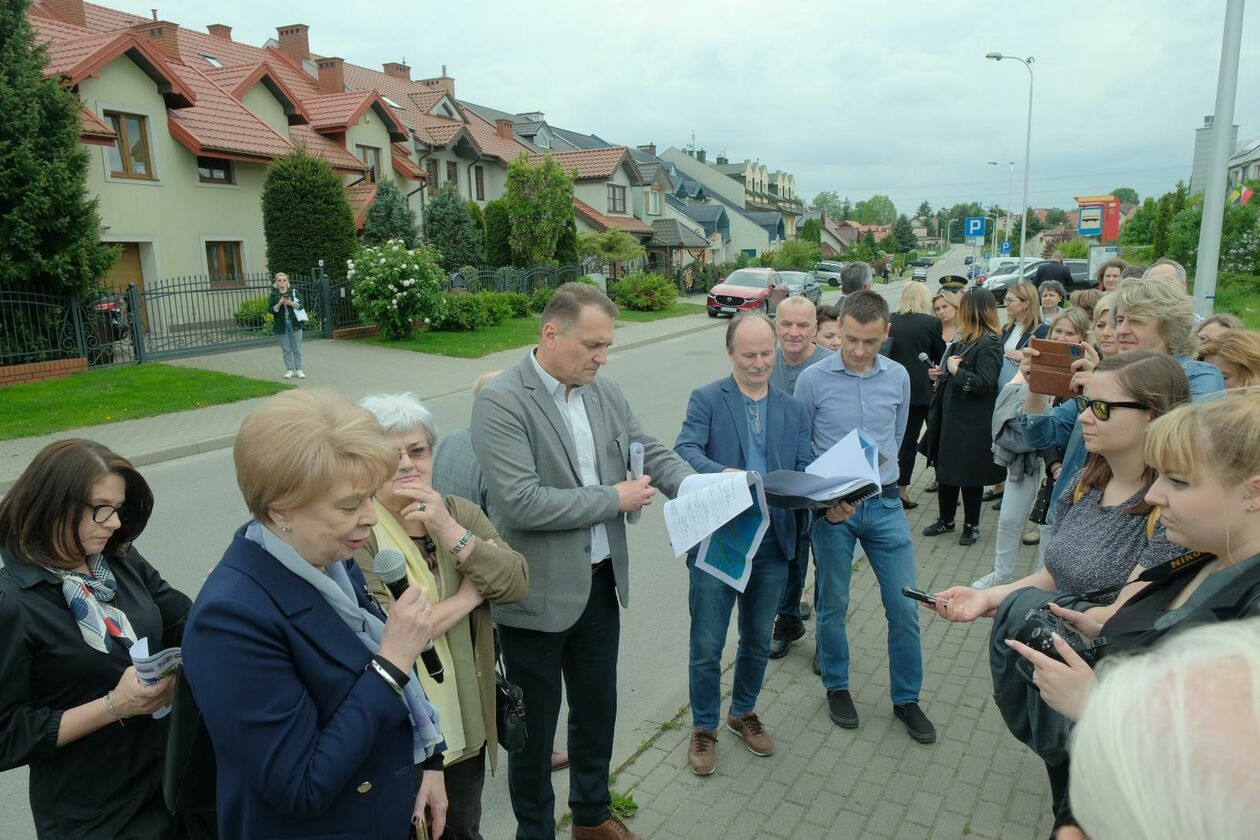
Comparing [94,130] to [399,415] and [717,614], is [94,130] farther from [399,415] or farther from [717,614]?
[717,614]

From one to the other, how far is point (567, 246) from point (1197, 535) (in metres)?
33.0

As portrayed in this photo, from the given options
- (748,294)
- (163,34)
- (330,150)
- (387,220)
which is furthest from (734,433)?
(163,34)

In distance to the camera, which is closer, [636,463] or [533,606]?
[533,606]

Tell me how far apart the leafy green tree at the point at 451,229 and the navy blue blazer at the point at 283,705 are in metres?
30.7

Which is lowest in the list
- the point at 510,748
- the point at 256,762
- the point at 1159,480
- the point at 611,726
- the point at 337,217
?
the point at 611,726

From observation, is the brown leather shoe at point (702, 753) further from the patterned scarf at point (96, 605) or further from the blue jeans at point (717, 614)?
the patterned scarf at point (96, 605)

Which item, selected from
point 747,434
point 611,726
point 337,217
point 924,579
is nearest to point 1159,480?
point 747,434

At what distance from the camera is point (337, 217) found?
22719mm

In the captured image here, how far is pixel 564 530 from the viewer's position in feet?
9.70

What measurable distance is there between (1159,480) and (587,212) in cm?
4365

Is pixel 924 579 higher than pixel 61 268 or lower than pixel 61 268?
lower

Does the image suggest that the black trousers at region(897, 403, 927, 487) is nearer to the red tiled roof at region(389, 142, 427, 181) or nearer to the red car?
the red car

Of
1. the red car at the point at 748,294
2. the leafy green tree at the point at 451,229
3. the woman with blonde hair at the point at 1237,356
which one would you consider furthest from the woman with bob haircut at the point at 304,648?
the leafy green tree at the point at 451,229

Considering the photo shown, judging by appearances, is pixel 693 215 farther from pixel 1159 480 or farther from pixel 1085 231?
pixel 1159 480
